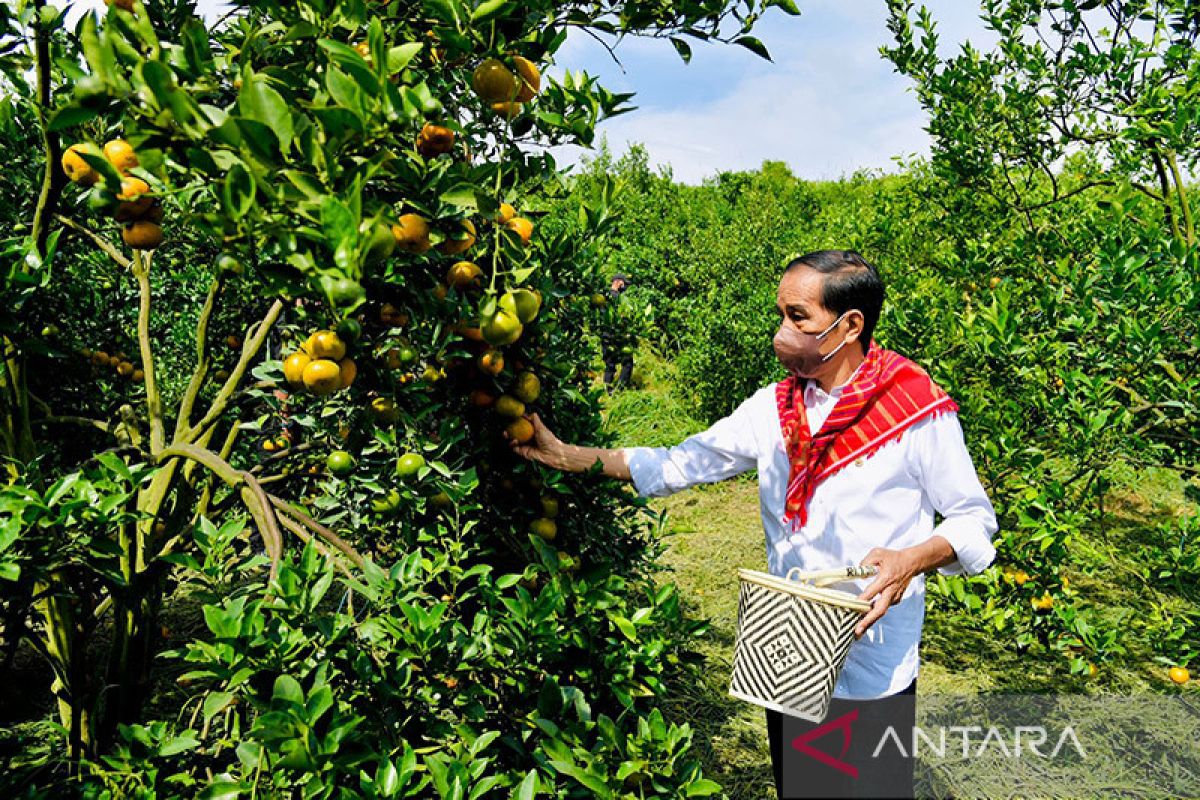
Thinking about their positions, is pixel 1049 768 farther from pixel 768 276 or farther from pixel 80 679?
pixel 768 276

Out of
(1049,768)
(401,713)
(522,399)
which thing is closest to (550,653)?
(401,713)

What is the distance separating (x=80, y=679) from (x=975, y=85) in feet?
13.6

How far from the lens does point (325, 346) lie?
4.12ft

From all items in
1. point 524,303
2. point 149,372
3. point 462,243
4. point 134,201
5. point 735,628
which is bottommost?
point 735,628

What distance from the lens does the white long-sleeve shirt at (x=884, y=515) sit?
66.6 inches

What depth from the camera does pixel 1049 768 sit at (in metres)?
3.09

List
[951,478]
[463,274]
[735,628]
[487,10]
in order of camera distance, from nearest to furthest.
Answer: [487,10] → [463,274] → [951,478] → [735,628]

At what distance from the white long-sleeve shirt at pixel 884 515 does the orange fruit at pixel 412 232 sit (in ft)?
2.82

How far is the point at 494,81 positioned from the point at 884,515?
3.99ft

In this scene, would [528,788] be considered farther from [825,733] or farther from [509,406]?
[825,733]

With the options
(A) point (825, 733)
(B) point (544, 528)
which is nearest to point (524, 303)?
(B) point (544, 528)

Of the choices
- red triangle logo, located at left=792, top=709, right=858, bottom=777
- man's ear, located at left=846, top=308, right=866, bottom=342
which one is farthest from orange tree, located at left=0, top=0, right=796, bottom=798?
man's ear, located at left=846, top=308, right=866, bottom=342

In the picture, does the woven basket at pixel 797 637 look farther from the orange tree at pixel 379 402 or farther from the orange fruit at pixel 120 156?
the orange fruit at pixel 120 156

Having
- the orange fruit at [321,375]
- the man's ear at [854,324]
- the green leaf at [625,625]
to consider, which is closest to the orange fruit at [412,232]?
the orange fruit at [321,375]
